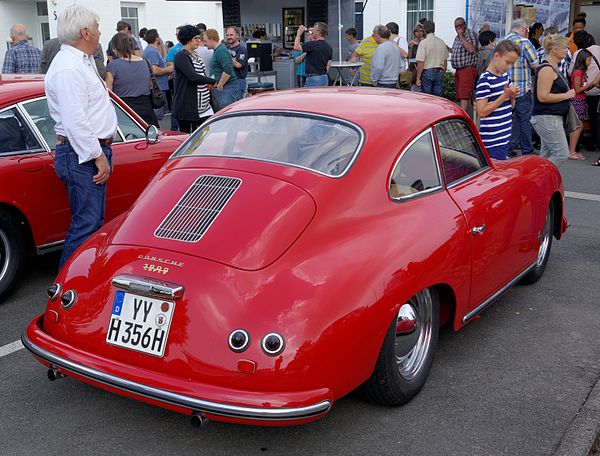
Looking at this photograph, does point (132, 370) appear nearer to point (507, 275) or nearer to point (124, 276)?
point (124, 276)

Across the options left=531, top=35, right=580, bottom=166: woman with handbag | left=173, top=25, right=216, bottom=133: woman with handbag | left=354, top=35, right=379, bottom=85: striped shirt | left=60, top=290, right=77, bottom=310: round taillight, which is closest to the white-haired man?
left=60, top=290, right=77, bottom=310: round taillight

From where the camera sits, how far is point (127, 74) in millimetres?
9094

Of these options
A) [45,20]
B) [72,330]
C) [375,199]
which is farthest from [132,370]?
[45,20]

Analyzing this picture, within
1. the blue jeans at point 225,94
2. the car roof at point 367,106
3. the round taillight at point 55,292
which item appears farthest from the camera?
the blue jeans at point 225,94

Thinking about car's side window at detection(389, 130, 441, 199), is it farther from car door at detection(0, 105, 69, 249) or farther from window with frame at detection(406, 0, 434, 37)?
window with frame at detection(406, 0, 434, 37)

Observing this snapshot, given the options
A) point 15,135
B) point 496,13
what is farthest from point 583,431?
point 496,13

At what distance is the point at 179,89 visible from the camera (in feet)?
Answer: 31.4

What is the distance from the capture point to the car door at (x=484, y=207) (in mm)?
4383

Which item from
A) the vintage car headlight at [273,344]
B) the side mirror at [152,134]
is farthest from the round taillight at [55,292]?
the side mirror at [152,134]

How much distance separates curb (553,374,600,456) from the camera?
139 inches

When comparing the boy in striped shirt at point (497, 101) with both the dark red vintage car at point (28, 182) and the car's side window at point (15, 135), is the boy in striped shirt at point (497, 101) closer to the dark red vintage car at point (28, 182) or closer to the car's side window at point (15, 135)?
the dark red vintage car at point (28, 182)

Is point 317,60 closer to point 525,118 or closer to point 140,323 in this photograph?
point 525,118

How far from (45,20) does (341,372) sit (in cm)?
2642

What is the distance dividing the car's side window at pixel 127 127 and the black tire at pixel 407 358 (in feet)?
11.0
